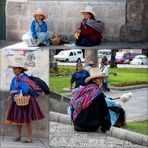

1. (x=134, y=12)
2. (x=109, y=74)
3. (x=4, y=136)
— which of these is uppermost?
(x=134, y=12)

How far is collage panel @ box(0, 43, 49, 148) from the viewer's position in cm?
864

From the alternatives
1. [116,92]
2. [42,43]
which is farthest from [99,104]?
[42,43]

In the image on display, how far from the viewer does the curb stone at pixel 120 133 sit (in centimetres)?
860

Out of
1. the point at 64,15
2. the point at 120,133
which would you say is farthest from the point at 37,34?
the point at 120,133

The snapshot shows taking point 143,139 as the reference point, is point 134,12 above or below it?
above

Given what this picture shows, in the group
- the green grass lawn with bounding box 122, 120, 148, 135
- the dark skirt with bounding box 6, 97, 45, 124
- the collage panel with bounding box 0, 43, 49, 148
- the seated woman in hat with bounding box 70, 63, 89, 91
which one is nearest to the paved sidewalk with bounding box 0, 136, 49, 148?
the collage panel with bounding box 0, 43, 49, 148

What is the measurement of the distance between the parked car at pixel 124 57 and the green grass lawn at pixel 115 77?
0.07 m

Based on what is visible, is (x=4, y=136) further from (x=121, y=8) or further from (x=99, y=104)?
(x=121, y=8)

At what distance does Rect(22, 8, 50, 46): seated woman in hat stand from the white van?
172 mm

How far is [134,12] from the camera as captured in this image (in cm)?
850

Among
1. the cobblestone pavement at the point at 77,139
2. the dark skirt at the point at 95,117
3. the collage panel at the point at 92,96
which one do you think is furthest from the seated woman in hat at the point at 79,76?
the cobblestone pavement at the point at 77,139

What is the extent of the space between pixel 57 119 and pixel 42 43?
0.68 metres

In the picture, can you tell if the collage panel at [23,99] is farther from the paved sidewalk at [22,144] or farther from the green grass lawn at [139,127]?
the green grass lawn at [139,127]

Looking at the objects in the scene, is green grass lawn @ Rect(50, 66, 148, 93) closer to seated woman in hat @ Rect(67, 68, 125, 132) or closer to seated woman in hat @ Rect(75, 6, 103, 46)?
seated woman in hat @ Rect(67, 68, 125, 132)
